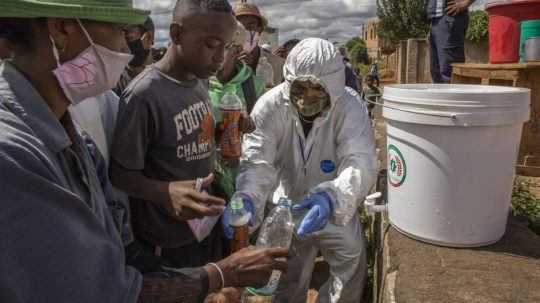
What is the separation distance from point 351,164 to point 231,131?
2.44 ft

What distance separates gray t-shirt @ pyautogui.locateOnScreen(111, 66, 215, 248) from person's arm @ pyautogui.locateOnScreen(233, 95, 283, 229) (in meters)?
0.40

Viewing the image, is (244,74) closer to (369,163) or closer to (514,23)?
(369,163)

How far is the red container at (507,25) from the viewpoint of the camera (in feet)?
11.8

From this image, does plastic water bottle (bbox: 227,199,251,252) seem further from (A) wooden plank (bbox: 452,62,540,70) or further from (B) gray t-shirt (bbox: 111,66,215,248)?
(A) wooden plank (bbox: 452,62,540,70)

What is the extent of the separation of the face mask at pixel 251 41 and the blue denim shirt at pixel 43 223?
9.76ft

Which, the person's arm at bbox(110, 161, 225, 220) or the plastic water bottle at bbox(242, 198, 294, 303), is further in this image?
the plastic water bottle at bbox(242, 198, 294, 303)

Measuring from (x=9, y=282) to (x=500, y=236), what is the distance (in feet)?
7.10

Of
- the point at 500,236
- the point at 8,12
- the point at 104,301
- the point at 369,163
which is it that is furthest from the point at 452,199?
the point at 8,12

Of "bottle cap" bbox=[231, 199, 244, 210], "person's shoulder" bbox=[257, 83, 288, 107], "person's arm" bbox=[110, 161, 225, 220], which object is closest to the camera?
"person's arm" bbox=[110, 161, 225, 220]

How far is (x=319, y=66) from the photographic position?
2.45 m

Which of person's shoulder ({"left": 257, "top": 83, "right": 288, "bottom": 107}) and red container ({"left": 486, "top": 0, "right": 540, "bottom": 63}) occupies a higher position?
red container ({"left": 486, "top": 0, "right": 540, "bottom": 63})

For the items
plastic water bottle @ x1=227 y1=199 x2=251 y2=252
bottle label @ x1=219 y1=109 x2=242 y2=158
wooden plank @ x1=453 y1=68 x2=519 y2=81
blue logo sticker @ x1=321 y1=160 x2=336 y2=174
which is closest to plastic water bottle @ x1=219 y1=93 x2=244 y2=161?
bottle label @ x1=219 y1=109 x2=242 y2=158

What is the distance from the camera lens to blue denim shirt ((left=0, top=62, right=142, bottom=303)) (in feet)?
3.07

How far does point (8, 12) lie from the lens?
3.48 feet
